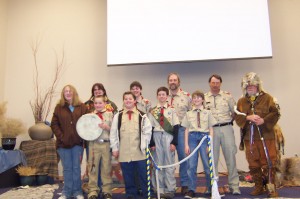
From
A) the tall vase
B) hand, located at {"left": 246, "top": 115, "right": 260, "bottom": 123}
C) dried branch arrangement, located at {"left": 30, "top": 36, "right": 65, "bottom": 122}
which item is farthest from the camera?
dried branch arrangement, located at {"left": 30, "top": 36, "right": 65, "bottom": 122}

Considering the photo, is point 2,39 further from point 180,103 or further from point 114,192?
point 180,103

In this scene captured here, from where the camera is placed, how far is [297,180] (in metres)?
4.14

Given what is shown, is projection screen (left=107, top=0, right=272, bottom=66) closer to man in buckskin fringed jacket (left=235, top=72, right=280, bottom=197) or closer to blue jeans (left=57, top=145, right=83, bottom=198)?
man in buckskin fringed jacket (left=235, top=72, right=280, bottom=197)

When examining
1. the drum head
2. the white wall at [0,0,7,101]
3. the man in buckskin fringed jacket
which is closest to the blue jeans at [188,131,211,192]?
the man in buckskin fringed jacket

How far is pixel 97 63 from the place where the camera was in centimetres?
596

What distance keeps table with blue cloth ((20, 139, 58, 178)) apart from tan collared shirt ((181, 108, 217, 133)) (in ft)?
8.13

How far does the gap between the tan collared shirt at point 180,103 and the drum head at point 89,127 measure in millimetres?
960

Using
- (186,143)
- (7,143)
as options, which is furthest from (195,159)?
(7,143)

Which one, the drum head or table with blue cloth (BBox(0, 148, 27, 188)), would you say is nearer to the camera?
the drum head

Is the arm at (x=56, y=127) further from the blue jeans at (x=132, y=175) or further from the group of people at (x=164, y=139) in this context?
the blue jeans at (x=132, y=175)

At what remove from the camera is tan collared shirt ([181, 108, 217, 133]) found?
352 cm

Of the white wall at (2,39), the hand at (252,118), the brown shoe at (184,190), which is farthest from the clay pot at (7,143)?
the hand at (252,118)

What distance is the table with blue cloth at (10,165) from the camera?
4.53m

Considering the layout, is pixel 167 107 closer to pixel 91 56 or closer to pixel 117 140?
pixel 117 140
